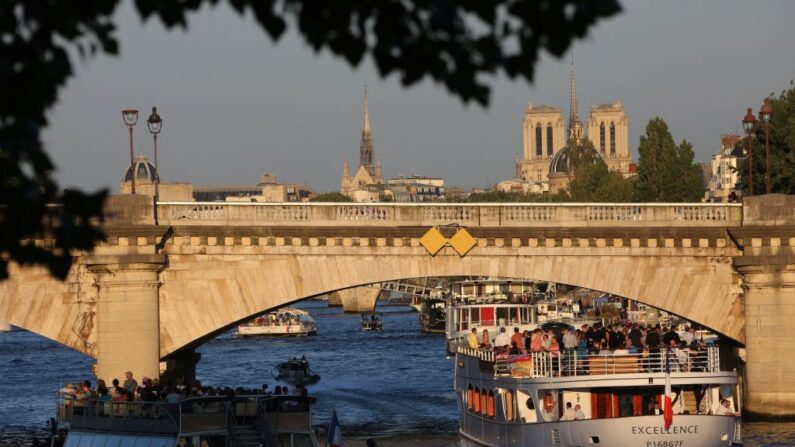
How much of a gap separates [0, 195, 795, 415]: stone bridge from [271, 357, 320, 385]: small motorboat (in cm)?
2397

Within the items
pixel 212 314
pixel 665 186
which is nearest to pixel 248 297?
pixel 212 314

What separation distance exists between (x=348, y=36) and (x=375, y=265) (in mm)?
37692

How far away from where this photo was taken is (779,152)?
251ft

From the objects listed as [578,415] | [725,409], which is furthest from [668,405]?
[578,415]

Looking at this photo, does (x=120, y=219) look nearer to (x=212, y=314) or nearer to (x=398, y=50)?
(x=212, y=314)

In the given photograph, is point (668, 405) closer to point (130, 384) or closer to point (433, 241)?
point (433, 241)

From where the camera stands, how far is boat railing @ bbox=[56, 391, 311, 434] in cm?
3603

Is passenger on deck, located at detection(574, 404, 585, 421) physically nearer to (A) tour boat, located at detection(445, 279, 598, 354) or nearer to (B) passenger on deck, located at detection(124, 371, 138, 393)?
(B) passenger on deck, located at detection(124, 371, 138, 393)

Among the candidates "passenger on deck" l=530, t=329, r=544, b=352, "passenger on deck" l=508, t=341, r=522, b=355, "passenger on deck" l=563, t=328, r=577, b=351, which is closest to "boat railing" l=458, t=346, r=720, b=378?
"passenger on deck" l=530, t=329, r=544, b=352

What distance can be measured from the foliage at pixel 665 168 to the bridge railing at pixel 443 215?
56094 millimetres

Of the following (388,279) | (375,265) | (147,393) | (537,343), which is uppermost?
(375,265)

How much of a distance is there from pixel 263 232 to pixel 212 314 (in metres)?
2.48

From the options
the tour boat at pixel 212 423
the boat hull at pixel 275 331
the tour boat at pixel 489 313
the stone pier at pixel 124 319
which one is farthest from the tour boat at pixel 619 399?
the boat hull at pixel 275 331

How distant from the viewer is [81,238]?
1159 cm
